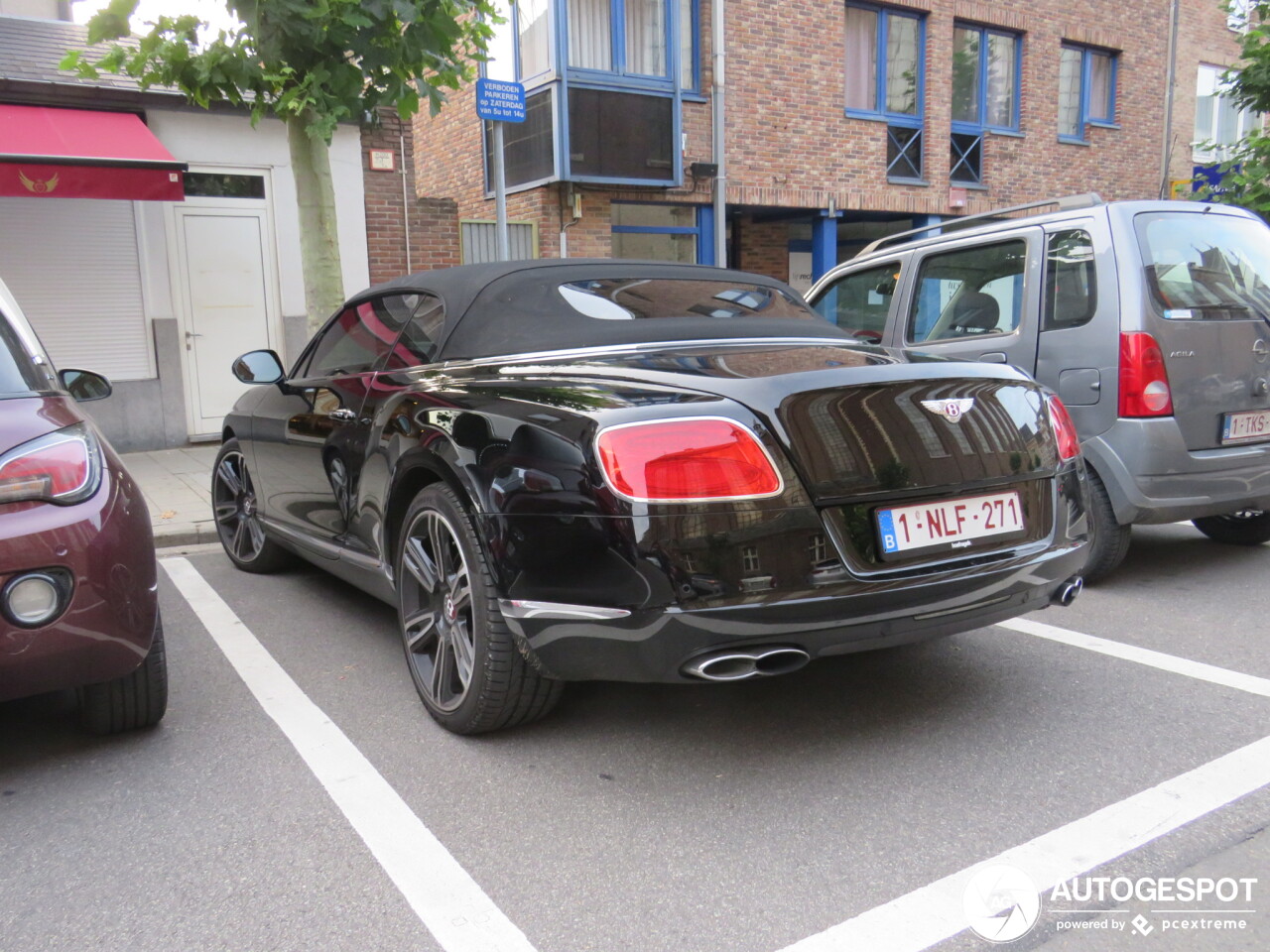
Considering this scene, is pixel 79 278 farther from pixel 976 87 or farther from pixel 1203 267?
pixel 976 87

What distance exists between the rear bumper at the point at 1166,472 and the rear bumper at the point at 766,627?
6.64 ft

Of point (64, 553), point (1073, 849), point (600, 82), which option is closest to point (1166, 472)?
point (1073, 849)

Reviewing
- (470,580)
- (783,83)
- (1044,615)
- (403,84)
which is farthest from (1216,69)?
(470,580)

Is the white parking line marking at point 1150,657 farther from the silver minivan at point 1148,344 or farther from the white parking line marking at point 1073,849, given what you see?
the silver minivan at point 1148,344

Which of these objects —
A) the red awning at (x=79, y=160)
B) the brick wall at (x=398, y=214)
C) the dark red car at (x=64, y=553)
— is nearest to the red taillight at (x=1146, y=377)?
the dark red car at (x=64, y=553)

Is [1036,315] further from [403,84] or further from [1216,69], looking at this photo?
[1216,69]

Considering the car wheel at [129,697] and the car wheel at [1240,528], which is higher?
the car wheel at [129,697]

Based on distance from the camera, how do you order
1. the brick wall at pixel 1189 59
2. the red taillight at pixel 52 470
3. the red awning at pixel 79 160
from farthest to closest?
the brick wall at pixel 1189 59 < the red awning at pixel 79 160 < the red taillight at pixel 52 470

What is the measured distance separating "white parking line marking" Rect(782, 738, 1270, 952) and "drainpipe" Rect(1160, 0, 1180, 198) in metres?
20.1

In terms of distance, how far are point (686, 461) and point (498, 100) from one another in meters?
6.82

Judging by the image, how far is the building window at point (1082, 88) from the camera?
1856 cm

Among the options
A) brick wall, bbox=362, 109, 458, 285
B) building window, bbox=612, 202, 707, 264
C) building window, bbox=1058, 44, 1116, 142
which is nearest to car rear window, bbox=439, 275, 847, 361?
brick wall, bbox=362, 109, 458, 285

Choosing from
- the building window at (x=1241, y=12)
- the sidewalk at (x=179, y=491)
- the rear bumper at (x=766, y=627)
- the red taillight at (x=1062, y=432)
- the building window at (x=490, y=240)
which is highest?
the building window at (x=1241, y=12)

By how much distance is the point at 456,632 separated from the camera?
10.5 ft
